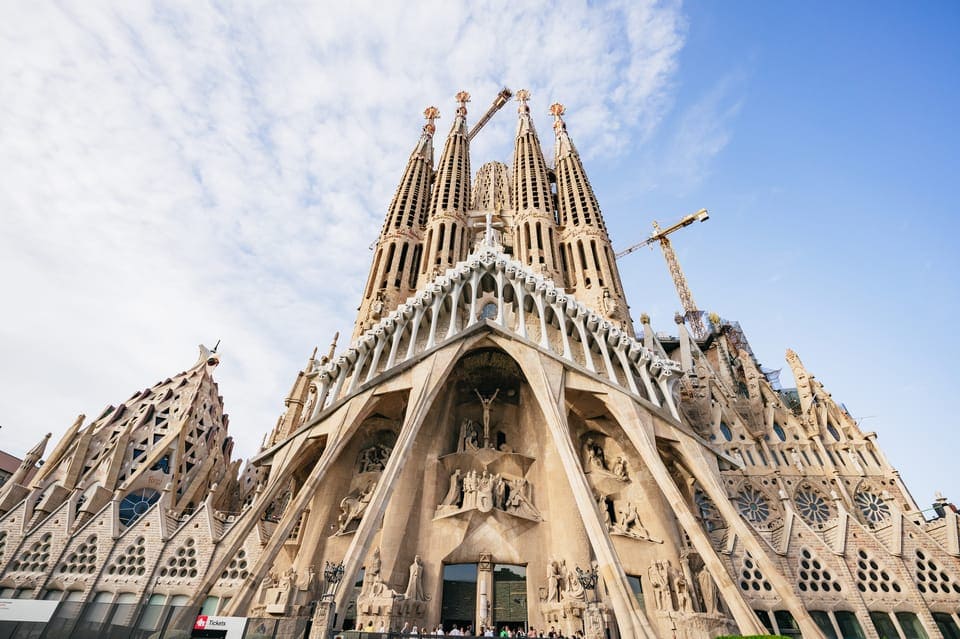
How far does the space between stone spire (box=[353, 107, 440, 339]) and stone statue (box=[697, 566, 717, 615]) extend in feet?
54.0

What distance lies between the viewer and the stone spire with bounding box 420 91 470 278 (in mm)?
26534

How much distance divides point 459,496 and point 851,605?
12589 millimetres

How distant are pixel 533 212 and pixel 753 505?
19440 millimetres

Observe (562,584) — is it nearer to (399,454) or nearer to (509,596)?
(509,596)

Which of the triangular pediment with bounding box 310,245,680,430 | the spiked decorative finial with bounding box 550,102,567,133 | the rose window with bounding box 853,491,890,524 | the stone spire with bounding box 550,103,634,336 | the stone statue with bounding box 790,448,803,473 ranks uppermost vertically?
the spiked decorative finial with bounding box 550,102,567,133

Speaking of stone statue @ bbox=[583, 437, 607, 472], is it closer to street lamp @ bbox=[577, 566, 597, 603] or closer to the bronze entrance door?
the bronze entrance door

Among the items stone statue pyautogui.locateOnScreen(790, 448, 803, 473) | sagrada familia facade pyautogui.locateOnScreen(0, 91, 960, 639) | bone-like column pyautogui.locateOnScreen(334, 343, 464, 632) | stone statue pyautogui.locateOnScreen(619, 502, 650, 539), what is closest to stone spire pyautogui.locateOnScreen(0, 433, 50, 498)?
sagrada familia facade pyautogui.locateOnScreen(0, 91, 960, 639)

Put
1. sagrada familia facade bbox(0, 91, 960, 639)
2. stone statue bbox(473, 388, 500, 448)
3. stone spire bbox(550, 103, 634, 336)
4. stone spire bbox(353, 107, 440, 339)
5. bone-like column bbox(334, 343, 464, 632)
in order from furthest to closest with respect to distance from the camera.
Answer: stone spire bbox(353, 107, 440, 339) → stone spire bbox(550, 103, 634, 336) → stone statue bbox(473, 388, 500, 448) → sagrada familia facade bbox(0, 91, 960, 639) → bone-like column bbox(334, 343, 464, 632)

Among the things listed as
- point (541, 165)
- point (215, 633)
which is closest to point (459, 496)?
point (215, 633)

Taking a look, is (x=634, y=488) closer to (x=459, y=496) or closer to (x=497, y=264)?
(x=459, y=496)

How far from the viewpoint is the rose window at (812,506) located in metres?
20.7

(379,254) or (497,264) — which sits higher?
(379,254)

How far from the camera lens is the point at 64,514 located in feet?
57.0

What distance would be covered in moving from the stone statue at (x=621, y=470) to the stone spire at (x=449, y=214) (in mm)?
13314
